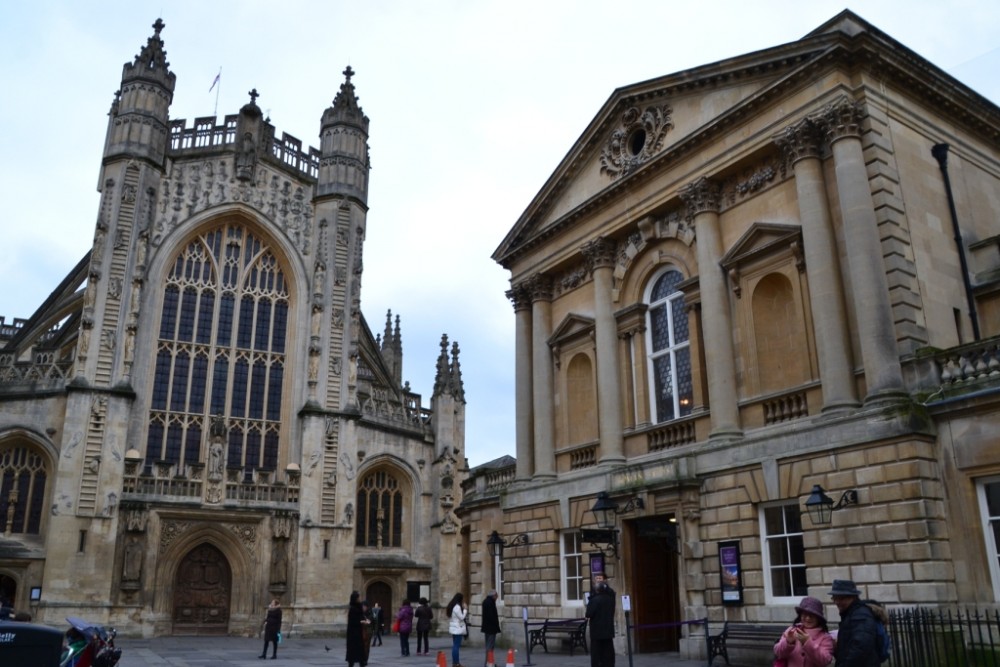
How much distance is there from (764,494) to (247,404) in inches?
1035

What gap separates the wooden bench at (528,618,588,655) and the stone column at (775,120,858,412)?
8127 mm

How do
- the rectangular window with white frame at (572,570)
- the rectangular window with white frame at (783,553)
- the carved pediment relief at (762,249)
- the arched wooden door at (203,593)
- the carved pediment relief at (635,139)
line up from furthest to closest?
the arched wooden door at (203,593) < the carved pediment relief at (635,139) < the rectangular window with white frame at (572,570) < the carved pediment relief at (762,249) < the rectangular window with white frame at (783,553)

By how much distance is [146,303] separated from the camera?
35.8m

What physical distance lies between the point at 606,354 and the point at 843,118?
8380 mm

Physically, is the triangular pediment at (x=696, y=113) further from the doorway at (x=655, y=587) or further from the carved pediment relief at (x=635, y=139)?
the doorway at (x=655, y=587)

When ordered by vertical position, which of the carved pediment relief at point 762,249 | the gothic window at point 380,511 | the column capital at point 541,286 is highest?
the column capital at point 541,286

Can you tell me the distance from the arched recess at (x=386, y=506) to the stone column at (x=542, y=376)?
51.7 feet

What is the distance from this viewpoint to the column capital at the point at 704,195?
19781 millimetres

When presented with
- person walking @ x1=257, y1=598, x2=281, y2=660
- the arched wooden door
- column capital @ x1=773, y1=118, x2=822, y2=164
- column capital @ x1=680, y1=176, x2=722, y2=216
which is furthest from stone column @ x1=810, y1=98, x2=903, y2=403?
the arched wooden door

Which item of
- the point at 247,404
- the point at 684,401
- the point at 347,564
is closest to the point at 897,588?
the point at 684,401

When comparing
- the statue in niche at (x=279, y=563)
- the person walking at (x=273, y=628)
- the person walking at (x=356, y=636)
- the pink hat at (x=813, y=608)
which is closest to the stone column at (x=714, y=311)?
the person walking at (x=356, y=636)

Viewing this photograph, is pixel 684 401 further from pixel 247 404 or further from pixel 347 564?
pixel 247 404

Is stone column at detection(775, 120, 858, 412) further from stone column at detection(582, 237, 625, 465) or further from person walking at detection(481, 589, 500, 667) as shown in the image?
person walking at detection(481, 589, 500, 667)

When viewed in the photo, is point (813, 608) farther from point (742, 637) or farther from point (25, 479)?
point (25, 479)
